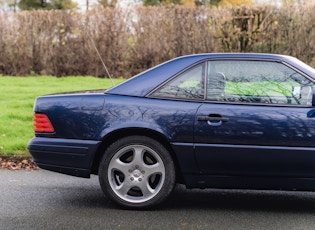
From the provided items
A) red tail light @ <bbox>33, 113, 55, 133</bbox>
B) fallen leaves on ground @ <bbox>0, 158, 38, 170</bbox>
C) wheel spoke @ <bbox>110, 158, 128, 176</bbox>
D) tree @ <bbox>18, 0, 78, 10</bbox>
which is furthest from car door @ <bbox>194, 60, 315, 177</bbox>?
tree @ <bbox>18, 0, 78, 10</bbox>

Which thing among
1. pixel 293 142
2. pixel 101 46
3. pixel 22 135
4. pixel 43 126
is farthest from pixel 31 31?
pixel 293 142

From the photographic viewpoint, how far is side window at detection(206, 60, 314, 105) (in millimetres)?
5344

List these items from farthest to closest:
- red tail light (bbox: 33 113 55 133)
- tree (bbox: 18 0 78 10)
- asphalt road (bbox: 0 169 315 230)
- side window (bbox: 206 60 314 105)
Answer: tree (bbox: 18 0 78 10) < red tail light (bbox: 33 113 55 133) < side window (bbox: 206 60 314 105) < asphalt road (bbox: 0 169 315 230)

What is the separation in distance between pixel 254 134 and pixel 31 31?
12.1 m

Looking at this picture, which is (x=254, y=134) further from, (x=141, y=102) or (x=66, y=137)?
(x=66, y=137)

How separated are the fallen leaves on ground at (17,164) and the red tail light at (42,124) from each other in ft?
6.97

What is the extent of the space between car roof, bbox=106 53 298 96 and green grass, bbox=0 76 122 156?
10.0ft

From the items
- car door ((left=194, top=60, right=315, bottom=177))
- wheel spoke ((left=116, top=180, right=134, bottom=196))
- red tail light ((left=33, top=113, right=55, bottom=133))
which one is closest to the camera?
car door ((left=194, top=60, right=315, bottom=177))

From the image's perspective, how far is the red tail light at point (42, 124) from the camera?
219 inches

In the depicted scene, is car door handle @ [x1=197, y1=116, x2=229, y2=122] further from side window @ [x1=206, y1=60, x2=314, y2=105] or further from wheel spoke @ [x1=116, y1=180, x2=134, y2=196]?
wheel spoke @ [x1=116, y1=180, x2=134, y2=196]

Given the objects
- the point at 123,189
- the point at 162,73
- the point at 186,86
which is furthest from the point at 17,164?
the point at 186,86

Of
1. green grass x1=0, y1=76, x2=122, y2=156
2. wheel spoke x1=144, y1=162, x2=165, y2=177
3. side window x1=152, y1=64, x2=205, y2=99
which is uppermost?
side window x1=152, y1=64, x2=205, y2=99

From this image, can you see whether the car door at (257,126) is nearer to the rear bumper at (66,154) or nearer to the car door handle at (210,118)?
Answer: the car door handle at (210,118)

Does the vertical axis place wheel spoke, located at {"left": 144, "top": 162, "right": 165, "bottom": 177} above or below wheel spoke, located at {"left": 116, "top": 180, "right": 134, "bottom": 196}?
above
